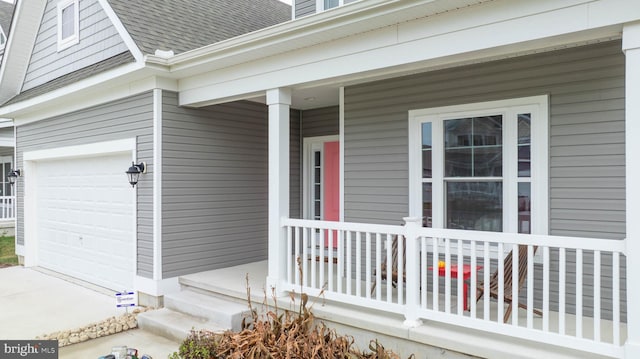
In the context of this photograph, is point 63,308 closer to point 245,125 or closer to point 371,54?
point 245,125

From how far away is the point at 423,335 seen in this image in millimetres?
3729

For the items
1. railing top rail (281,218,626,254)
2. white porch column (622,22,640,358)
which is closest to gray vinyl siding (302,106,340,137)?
railing top rail (281,218,626,254)

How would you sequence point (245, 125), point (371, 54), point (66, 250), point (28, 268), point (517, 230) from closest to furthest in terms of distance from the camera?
1. point (371, 54)
2. point (517, 230)
3. point (245, 125)
4. point (66, 250)
5. point (28, 268)

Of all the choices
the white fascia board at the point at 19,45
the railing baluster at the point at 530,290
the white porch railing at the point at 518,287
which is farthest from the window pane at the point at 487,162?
the white fascia board at the point at 19,45

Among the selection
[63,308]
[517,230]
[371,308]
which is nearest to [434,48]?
[517,230]

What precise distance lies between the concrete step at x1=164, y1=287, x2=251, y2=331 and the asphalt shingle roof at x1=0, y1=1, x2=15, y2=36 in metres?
13.6

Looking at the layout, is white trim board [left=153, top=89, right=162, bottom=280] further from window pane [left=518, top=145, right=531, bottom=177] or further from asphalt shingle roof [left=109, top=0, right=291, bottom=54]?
window pane [left=518, top=145, right=531, bottom=177]

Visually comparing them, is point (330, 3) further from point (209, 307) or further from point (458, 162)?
point (209, 307)

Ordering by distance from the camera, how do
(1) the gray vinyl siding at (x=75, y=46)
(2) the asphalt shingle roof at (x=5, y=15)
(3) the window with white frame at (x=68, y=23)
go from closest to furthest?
(1) the gray vinyl siding at (x=75, y=46) < (3) the window with white frame at (x=68, y=23) < (2) the asphalt shingle roof at (x=5, y=15)

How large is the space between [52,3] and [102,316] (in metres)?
5.79

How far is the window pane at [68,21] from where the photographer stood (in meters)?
7.72

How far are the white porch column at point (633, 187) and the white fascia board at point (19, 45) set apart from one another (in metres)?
9.15

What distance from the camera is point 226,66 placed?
5484 mm

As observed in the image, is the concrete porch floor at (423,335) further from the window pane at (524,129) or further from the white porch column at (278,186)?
the window pane at (524,129)
